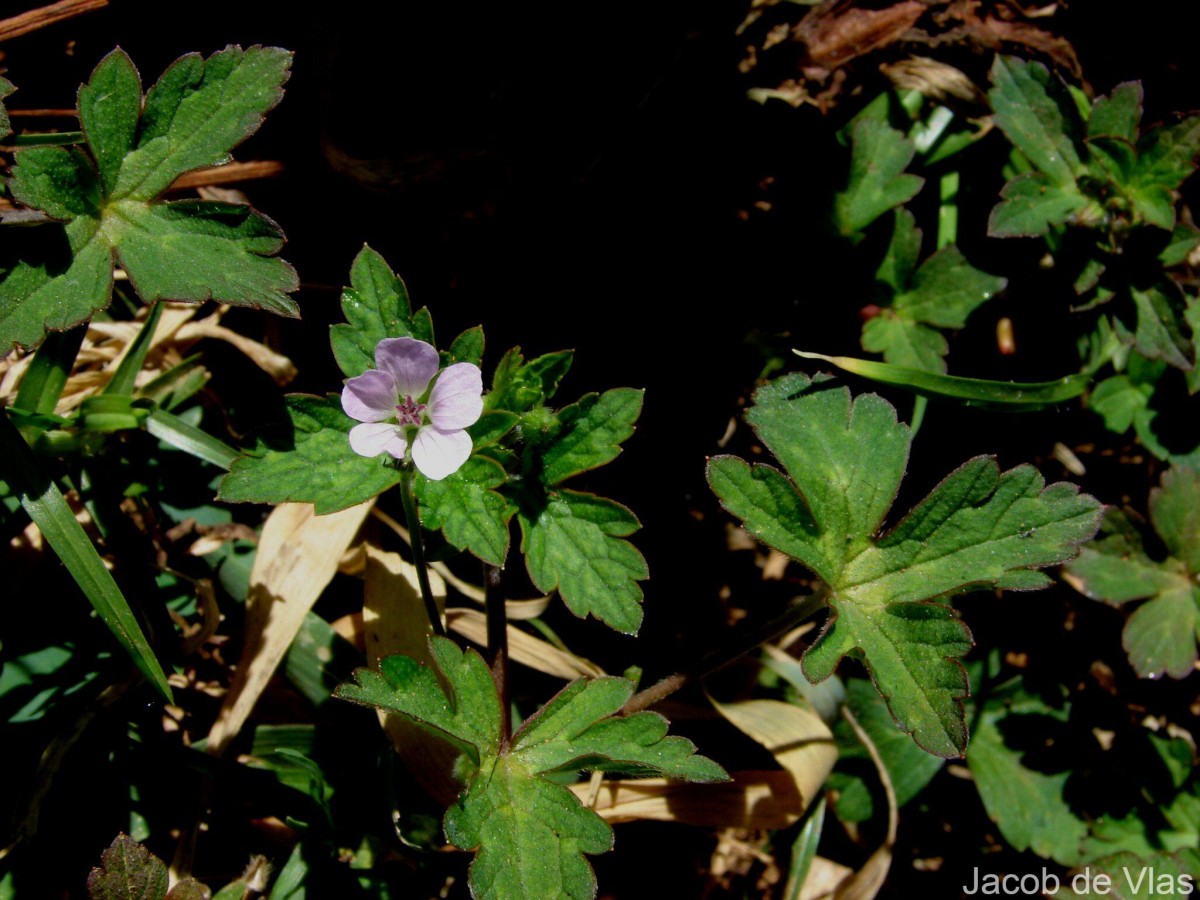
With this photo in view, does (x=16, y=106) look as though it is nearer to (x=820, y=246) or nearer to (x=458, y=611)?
(x=458, y=611)

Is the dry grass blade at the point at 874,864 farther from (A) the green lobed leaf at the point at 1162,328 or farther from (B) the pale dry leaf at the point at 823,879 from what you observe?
(A) the green lobed leaf at the point at 1162,328

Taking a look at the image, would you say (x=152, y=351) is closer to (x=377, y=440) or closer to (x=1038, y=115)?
(x=377, y=440)

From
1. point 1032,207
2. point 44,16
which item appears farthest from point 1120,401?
point 44,16

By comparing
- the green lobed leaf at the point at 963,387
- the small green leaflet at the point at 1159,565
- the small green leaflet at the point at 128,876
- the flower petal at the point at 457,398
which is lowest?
the small green leaflet at the point at 1159,565

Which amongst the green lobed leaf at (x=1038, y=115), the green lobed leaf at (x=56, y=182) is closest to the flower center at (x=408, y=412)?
the green lobed leaf at (x=56, y=182)

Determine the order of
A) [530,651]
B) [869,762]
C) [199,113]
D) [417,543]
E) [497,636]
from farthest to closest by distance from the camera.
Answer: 1. [869,762]
2. [530,651]
3. [497,636]
4. [417,543]
5. [199,113]

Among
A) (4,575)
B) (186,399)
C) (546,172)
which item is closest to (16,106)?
(186,399)
